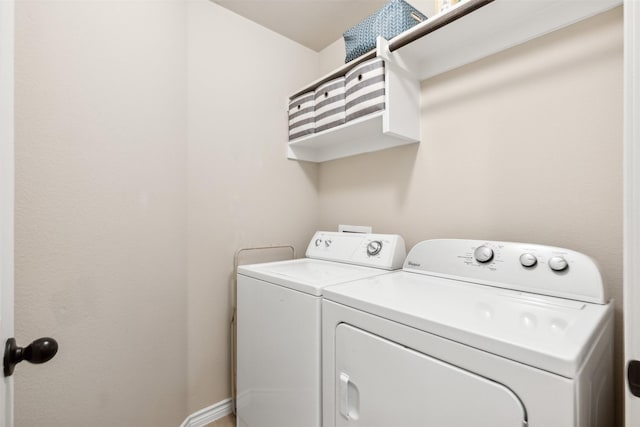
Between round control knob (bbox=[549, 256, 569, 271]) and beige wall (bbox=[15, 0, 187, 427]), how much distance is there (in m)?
1.60

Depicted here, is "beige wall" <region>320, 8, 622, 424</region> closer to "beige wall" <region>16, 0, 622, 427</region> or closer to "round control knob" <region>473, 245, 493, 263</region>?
"beige wall" <region>16, 0, 622, 427</region>

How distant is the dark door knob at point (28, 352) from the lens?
58 cm

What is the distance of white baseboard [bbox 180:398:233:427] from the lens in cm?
160

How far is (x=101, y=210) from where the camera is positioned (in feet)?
3.86

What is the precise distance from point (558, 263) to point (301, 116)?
155cm

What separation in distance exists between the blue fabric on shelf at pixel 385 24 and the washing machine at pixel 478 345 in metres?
1.08

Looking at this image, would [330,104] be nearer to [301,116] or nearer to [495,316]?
[301,116]

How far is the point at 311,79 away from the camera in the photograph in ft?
7.36

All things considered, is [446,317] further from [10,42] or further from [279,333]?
[10,42]

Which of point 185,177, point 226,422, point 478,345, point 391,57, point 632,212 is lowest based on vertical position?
point 226,422

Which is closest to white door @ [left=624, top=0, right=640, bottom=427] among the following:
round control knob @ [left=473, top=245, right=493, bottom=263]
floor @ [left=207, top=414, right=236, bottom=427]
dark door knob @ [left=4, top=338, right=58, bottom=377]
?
round control knob @ [left=473, top=245, right=493, bottom=263]

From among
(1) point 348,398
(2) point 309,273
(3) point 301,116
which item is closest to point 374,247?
(2) point 309,273

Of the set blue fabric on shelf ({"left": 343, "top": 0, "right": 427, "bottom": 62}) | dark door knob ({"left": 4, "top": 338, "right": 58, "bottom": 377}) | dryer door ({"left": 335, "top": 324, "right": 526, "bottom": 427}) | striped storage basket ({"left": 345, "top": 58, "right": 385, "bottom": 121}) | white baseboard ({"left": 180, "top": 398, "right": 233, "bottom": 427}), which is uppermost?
blue fabric on shelf ({"left": 343, "top": 0, "right": 427, "bottom": 62})

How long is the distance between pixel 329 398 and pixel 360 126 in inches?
50.3
